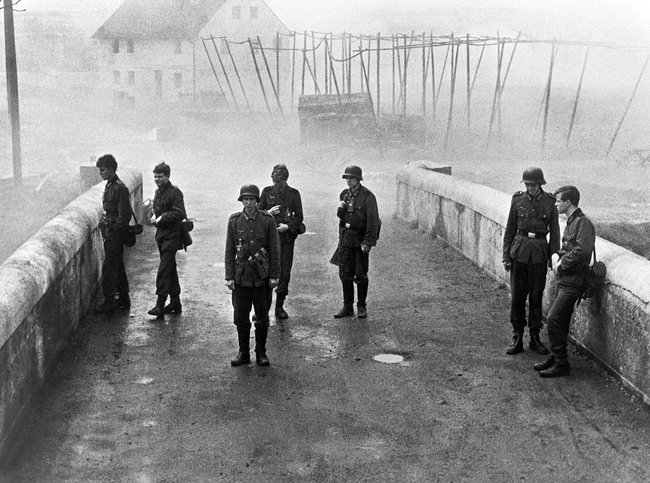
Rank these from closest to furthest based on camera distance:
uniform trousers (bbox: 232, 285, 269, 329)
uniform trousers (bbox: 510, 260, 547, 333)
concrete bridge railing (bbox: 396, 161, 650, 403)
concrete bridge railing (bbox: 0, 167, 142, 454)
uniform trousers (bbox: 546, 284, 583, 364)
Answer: concrete bridge railing (bbox: 0, 167, 142, 454) < concrete bridge railing (bbox: 396, 161, 650, 403) < uniform trousers (bbox: 546, 284, 583, 364) < uniform trousers (bbox: 232, 285, 269, 329) < uniform trousers (bbox: 510, 260, 547, 333)

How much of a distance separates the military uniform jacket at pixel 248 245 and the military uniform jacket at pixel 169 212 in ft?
5.54

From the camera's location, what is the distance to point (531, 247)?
A: 26.7ft

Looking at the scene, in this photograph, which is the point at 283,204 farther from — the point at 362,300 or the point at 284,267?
the point at 362,300

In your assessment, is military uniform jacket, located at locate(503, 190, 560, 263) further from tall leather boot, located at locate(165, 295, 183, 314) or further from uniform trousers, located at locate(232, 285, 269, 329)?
tall leather boot, located at locate(165, 295, 183, 314)

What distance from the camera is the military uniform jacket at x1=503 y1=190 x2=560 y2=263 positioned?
8141 millimetres

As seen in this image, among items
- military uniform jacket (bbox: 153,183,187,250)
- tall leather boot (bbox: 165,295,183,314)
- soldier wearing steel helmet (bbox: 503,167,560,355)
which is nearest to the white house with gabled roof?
tall leather boot (bbox: 165,295,183,314)

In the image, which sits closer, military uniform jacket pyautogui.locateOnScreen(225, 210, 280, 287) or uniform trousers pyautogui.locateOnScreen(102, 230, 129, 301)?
military uniform jacket pyautogui.locateOnScreen(225, 210, 280, 287)

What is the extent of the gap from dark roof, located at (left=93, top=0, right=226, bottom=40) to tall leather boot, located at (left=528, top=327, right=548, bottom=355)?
57.3 m

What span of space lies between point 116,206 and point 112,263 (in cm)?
64

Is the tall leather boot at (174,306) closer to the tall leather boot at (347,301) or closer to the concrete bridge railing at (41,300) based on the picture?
the concrete bridge railing at (41,300)

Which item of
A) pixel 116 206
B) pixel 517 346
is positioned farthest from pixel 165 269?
pixel 517 346

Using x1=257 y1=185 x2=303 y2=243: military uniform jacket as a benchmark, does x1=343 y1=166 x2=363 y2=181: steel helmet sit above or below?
above

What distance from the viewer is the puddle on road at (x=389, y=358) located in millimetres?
8212

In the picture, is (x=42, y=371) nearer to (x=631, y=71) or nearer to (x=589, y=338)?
(x=589, y=338)
